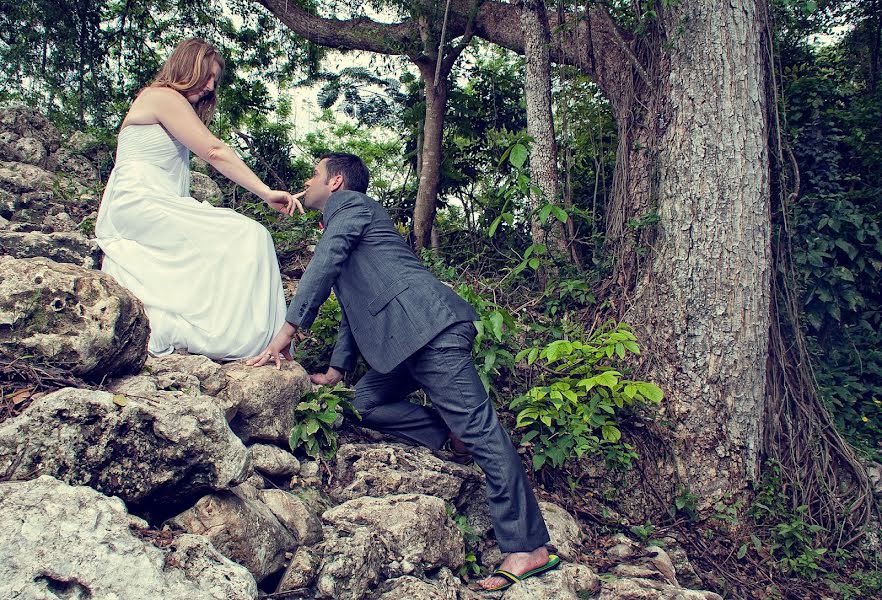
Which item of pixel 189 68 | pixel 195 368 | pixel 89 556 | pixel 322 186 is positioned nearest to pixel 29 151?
pixel 189 68

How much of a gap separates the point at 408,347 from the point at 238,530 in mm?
1447

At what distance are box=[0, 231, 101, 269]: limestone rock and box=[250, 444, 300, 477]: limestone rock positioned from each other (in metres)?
1.91

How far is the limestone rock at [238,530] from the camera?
268 cm

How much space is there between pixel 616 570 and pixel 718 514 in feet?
3.80

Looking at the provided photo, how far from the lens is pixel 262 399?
3822 millimetres

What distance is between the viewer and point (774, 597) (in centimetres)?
445

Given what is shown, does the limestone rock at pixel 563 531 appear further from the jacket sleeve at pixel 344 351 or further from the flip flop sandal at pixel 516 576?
the jacket sleeve at pixel 344 351

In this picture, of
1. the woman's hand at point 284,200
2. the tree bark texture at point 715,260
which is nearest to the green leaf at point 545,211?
the tree bark texture at point 715,260

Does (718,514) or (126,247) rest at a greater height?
(126,247)

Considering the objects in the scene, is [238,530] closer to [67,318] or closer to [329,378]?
[67,318]

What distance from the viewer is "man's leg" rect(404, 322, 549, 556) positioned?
3650 millimetres

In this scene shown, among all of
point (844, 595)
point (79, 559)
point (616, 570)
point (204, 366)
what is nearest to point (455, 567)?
point (616, 570)

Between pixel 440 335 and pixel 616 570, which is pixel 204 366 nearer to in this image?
pixel 440 335

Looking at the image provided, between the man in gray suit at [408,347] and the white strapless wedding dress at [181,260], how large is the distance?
324mm
